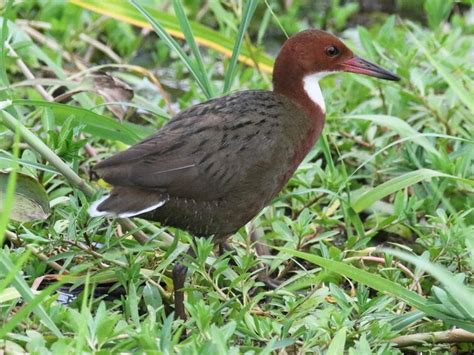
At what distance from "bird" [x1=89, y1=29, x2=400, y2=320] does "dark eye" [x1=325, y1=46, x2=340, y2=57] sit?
344 millimetres

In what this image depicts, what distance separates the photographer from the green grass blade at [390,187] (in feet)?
13.0

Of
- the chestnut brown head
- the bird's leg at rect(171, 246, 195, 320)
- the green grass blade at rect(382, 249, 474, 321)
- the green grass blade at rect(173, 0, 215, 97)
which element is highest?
the green grass blade at rect(173, 0, 215, 97)

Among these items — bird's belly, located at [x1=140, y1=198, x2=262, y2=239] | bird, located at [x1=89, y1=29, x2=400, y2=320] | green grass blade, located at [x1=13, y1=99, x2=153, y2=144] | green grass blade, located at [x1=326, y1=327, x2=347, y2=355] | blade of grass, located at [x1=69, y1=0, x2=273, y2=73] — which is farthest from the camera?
blade of grass, located at [x1=69, y1=0, x2=273, y2=73]

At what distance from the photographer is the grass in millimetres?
3084

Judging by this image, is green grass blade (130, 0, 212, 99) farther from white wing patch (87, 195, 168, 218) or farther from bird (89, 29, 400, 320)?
white wing patch (87, 195, 168, 218)

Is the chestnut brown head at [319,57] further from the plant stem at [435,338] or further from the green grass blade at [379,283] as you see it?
the plant stem at [435,338]

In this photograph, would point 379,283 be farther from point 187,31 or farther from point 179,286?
point 187,31

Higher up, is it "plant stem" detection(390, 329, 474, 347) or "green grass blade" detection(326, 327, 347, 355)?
"green grass blade" detection(326, 327, 347, 355)

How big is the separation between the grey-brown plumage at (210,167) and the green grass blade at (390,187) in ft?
1.31

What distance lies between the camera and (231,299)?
336 centimetres

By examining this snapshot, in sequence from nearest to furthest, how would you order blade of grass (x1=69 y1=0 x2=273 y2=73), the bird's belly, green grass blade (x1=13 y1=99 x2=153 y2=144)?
the bird's belly → green grass blade (x1=13 y1=99 x2=153 y2=144) → blade of grass (x1=69 y1=0 x2=273 y2=73)

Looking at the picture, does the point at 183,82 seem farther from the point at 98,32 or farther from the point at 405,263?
the point at 405,263

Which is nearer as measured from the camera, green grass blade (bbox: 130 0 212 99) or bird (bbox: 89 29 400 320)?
bird (bbox: 89 29 400 320)

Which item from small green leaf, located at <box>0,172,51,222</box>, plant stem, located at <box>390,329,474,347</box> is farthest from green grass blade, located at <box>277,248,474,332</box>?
small green leaf, located at <box>0,172,51,222</box>
